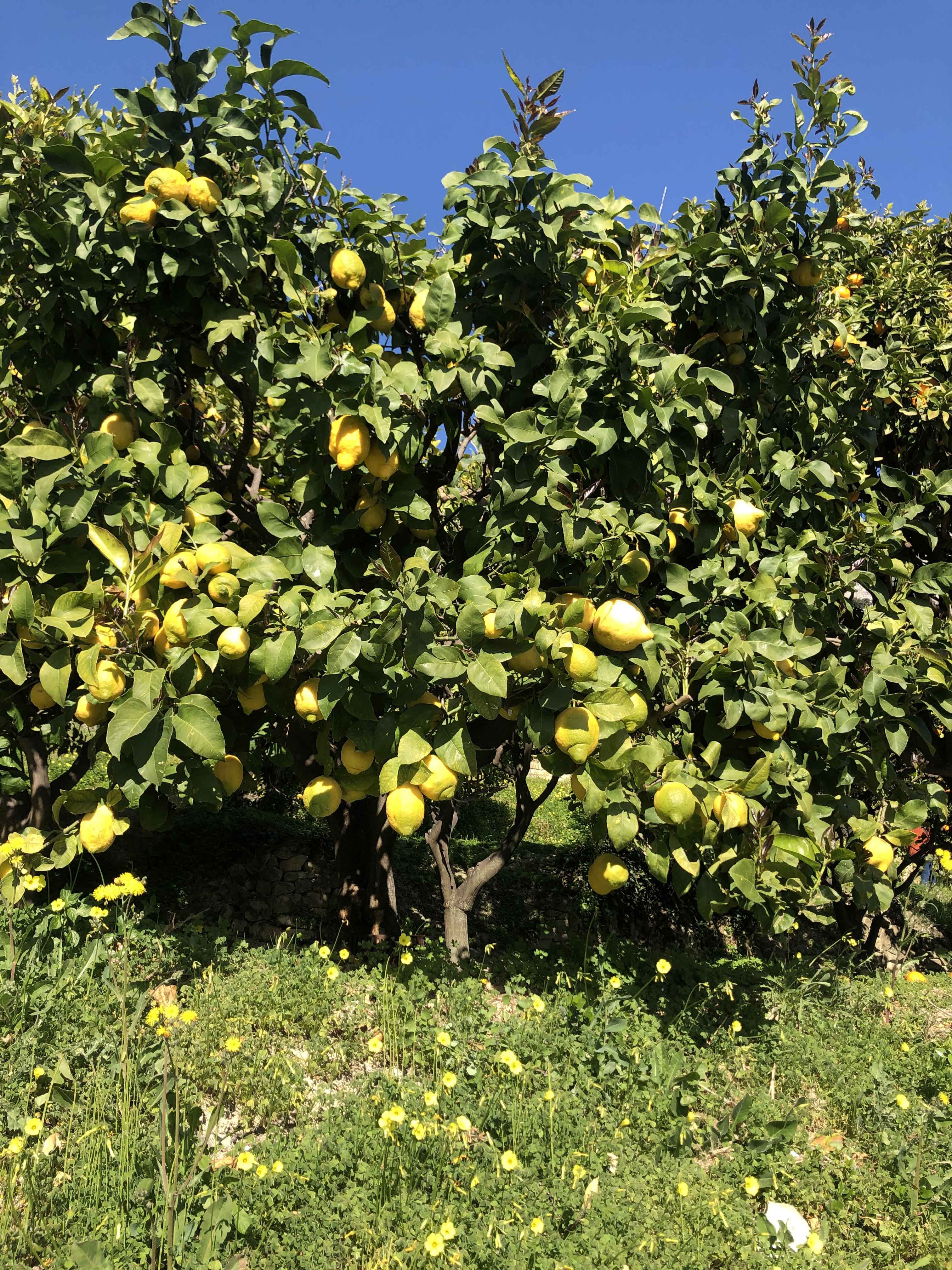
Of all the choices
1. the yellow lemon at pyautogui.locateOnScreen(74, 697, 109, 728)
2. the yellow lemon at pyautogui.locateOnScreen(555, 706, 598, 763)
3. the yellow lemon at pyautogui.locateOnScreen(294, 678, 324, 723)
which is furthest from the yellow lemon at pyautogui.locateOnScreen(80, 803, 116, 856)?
the yellow lemon at pyautogui.locateOnScreen(555, 706, 598, 763)

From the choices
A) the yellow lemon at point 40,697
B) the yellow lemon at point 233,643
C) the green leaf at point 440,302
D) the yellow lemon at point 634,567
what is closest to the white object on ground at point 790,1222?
the yellow lemon at point 634,567

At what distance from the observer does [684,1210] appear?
2.29m

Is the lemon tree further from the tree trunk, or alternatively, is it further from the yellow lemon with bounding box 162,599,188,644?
the tree trunk

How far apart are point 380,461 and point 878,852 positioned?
6.93 feet

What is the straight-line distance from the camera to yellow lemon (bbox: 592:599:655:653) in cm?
253

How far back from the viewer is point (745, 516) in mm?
2973

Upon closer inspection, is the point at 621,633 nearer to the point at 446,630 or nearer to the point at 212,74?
the point at 446,630

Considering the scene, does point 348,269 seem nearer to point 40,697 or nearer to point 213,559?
point 213,559

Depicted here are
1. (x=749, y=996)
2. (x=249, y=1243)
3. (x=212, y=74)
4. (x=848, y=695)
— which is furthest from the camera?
(x=749, y=996)

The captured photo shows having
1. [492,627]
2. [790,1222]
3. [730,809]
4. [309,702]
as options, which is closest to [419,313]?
[492,627]

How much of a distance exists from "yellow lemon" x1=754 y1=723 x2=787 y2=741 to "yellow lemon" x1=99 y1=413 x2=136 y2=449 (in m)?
2.21

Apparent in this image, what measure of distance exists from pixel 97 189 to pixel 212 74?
1.58ft

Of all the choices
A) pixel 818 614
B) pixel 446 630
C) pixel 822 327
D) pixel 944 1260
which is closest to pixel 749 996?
pixel 944 1260

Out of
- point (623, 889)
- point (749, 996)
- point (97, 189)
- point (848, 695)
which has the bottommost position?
point (623, 889)
